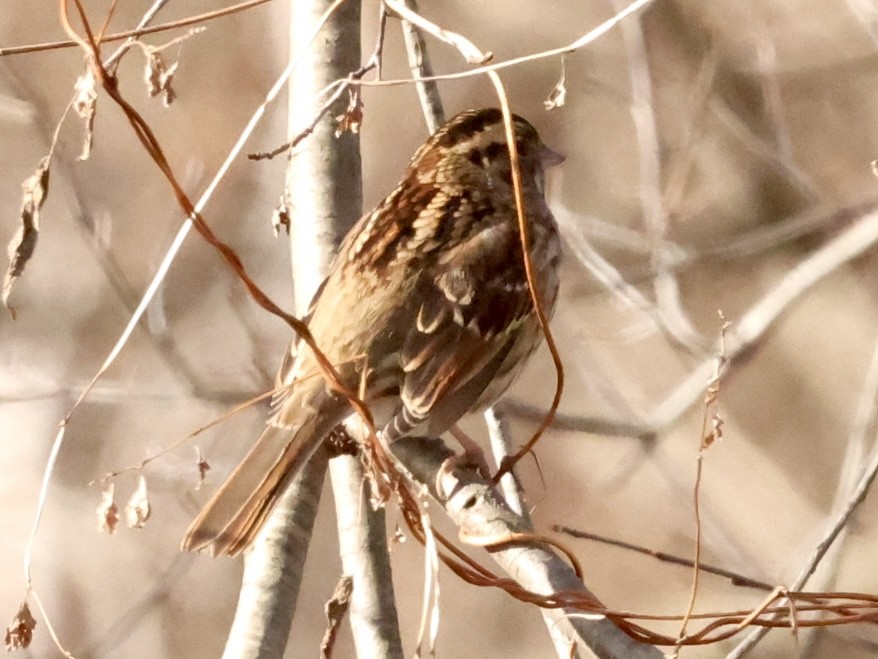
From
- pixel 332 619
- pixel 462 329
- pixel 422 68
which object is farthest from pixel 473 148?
pixel 332 619

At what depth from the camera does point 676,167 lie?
1664 millimetres

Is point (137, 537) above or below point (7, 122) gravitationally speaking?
below

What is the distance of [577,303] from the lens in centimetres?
168

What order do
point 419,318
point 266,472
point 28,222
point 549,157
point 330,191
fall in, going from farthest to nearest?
point 549,157 < point 330,191 < point 419,318 < point 266,472 < point 28,222

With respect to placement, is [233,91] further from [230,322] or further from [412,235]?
[412,235]

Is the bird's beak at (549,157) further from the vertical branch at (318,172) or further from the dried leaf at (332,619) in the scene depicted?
the dried leaf at (332,619)

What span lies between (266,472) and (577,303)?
35.1 inches

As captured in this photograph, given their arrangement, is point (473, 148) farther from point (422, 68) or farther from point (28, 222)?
point (28, 222)

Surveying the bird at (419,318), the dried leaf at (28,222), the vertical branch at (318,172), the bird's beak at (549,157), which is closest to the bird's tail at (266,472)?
the bird at (419,318)

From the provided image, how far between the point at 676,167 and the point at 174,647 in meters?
1.21

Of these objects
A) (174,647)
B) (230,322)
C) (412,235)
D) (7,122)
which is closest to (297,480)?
(412,235)

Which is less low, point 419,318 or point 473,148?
point 473,148

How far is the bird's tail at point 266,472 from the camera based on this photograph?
2.82ft

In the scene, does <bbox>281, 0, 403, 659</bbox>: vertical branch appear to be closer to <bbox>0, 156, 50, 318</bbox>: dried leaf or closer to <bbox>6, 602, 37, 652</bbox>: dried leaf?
<bbox>6, 602, 37, 652</bbox>: dried leaf
